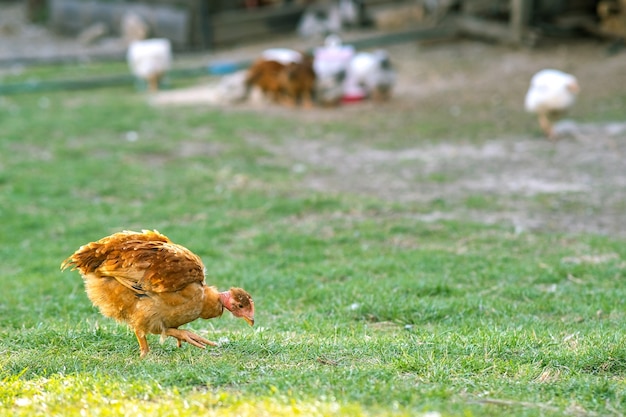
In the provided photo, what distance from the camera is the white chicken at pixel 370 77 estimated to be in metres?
15.6

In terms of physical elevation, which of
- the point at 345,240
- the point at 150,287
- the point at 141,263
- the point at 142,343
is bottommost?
the point at 345,240

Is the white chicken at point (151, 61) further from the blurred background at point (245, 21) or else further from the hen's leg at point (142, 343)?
the hen's leg at point (142, 343)

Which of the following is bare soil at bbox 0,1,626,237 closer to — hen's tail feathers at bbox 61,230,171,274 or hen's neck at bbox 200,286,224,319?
hen's neck at bbox 200,286,224,319

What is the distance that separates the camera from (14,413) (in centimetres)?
392

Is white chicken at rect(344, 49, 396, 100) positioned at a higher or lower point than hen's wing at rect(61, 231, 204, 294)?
lower

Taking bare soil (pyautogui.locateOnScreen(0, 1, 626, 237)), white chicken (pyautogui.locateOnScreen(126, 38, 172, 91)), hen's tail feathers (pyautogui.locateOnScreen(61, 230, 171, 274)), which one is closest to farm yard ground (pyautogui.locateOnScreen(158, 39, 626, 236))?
bare soil (pyautogui.locateOnScreen(0, 1, 626, 237))

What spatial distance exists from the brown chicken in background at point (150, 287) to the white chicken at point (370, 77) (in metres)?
11.1

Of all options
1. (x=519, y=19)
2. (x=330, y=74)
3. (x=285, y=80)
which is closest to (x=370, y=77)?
(x=330, y=74)

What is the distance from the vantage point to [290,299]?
22.6 ft

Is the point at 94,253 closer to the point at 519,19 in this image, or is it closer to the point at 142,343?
the point at 142,343

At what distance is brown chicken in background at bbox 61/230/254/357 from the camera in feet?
15.9

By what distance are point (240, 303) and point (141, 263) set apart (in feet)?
2.11

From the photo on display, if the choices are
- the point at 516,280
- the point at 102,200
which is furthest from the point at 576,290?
the point at 102,200

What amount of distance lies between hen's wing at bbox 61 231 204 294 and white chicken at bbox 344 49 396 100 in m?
11.1
